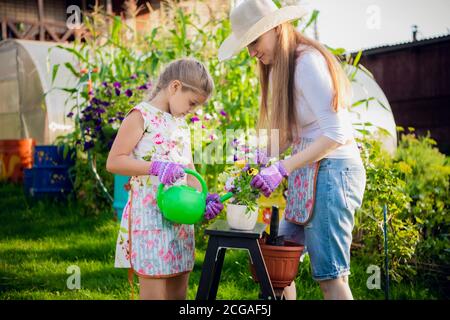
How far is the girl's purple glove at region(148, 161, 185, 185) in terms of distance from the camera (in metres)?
1.79

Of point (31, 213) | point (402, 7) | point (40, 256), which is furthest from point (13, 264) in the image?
point (402, 7)

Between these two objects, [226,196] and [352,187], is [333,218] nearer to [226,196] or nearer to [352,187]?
[352,187]

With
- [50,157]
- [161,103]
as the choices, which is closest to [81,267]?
[161,103]

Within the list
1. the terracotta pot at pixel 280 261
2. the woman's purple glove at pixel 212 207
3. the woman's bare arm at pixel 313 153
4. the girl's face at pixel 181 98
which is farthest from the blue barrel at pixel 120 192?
the woman's bare arm at pixel 313 153

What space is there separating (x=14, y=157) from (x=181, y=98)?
519 cm

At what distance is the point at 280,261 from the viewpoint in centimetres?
Result: 184

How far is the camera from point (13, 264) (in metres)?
3.28

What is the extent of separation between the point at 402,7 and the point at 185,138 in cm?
275

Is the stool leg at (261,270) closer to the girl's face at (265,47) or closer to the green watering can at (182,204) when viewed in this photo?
the green watering can at (182,204)

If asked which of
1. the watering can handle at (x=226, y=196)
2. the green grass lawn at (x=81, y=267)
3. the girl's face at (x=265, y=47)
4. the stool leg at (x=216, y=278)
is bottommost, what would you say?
the green grass lawn at (x=81, y=267)

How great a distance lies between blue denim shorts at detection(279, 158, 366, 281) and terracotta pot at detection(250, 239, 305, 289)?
70 mm

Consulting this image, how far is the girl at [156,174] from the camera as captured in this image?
192 cm

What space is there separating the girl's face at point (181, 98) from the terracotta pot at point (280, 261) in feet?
2.05

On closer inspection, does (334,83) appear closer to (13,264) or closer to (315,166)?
(315,166)
